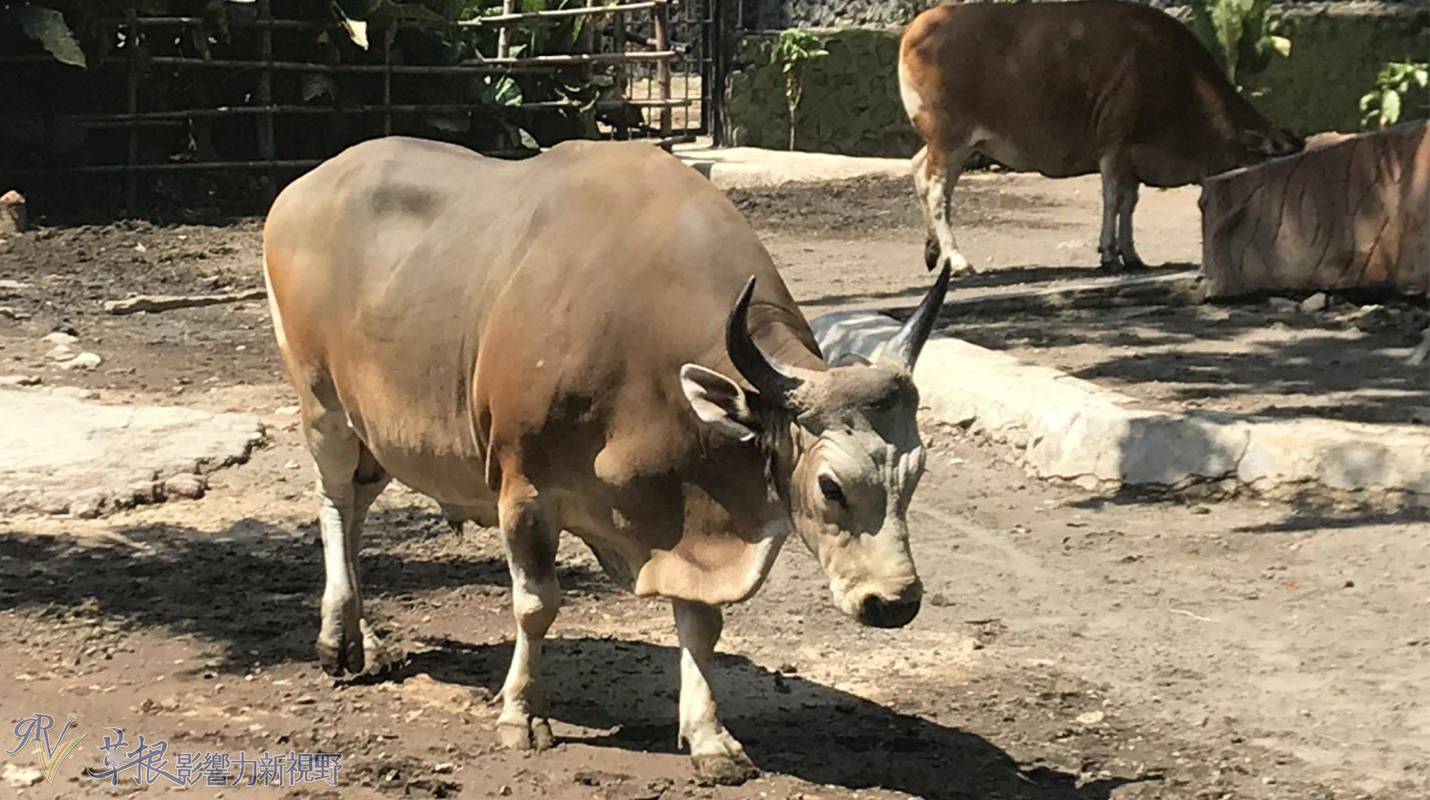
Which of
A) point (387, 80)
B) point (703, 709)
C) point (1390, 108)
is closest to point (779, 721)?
point (703, 709)

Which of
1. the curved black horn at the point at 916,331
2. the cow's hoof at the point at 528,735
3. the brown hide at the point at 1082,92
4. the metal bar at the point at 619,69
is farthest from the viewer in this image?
the metal bar at the point at 619,69

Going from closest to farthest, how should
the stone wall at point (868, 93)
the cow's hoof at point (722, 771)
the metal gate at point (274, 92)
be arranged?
the cow's hoof at point (722, 771) → the metal gate at point (274, 92) → the stone wall at point (868, 93)

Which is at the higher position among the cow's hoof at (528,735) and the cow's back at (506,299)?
the cow's back at (506,299)

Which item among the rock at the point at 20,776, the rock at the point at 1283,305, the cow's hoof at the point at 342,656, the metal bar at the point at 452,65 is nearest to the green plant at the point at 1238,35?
the metal bar at the point at 452,65

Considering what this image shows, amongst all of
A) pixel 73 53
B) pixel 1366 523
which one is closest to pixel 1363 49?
pixel 73 53

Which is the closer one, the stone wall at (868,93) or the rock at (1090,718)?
the rock at (1090,718)

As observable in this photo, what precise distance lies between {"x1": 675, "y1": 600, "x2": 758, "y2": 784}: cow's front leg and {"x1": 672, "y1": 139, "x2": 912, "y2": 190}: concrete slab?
15230 mm

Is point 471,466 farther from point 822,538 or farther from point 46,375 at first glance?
point 46,375

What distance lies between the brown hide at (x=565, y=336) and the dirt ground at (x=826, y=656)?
63cm

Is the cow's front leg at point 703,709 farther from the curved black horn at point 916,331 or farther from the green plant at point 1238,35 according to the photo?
the green plant at point 1238,35

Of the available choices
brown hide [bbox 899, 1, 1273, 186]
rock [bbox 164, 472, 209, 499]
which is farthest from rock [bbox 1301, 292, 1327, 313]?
rock [bbox 164, 472, 209, 499]

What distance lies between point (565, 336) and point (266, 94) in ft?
45.5

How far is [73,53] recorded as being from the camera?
53.5 ft

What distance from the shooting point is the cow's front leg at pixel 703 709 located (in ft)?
16.5
